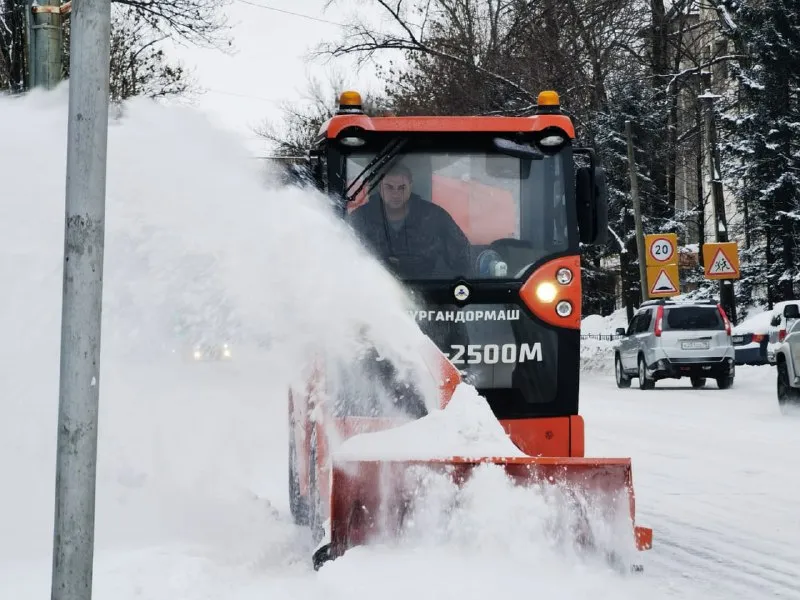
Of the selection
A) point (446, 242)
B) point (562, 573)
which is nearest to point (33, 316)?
point (446, 242)

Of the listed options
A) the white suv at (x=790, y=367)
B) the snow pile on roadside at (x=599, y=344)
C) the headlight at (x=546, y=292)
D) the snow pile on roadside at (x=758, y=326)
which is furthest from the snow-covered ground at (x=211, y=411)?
the snow pile on roadside at (x=599, y=344)

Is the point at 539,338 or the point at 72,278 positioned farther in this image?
the point at 539,338

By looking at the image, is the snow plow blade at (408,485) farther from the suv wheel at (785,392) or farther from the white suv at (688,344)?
the white suv at (688,344)

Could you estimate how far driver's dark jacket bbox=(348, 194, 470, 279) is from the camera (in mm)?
6699

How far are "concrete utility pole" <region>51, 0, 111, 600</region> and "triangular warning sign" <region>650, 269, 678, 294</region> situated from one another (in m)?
24.1

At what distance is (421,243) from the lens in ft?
22.0

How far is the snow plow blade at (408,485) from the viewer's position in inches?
211

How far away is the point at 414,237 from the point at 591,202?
1.01 meters

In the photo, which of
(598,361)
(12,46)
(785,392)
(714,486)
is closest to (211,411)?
(714,486)

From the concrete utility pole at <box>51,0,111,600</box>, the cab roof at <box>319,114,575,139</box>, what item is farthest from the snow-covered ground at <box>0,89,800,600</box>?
the concrete utility pole at <box>51,0,111,600</box>

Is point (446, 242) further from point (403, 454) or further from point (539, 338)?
point (403, 454)

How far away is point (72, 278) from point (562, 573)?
2846 mm

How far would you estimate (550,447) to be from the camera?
6.73 m

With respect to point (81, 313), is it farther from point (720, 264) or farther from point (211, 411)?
point (720, 264)
